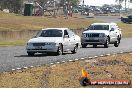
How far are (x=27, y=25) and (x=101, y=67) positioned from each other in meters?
38.7

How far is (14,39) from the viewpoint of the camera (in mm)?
43438

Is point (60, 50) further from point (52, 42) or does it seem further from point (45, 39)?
point (45, 39)

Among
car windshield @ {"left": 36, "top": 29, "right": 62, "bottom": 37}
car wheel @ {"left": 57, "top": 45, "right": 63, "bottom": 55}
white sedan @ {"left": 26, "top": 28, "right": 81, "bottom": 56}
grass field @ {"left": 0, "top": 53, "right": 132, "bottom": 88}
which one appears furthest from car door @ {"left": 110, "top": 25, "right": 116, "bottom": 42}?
grass field @ {"left": 0, "top": 53, "right": 132, "bottom": 88}

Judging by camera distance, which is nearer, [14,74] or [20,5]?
[14,74]

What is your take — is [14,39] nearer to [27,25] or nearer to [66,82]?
[27,25]

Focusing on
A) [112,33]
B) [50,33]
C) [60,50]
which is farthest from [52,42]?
[112,33]

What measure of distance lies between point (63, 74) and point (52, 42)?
882cm

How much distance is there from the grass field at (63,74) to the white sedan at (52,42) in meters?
4.43

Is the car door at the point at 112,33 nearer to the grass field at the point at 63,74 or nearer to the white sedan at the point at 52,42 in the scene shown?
the white sedan at the point at 52,42

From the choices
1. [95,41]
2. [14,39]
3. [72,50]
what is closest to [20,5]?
[14,39]

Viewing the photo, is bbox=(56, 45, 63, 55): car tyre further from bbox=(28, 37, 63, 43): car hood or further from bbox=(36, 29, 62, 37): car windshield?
bbox=(36, 29, 62, 37): car windshield

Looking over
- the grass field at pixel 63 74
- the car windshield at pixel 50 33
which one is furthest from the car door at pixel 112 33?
the grass field at pixel 63 74

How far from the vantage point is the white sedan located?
25.3 m

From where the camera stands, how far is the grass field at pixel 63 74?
14.2m
